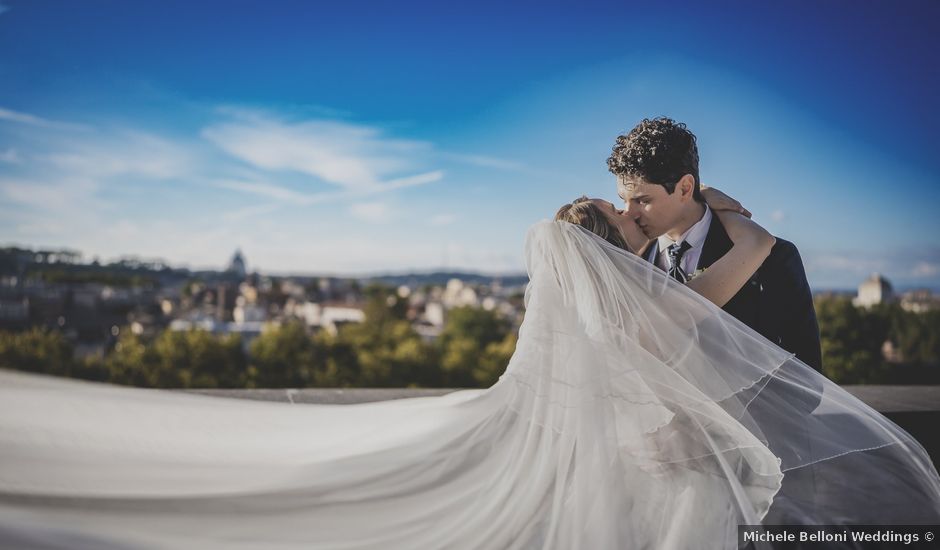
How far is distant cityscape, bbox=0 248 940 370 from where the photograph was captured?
53.5 meters

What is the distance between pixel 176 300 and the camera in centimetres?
10450

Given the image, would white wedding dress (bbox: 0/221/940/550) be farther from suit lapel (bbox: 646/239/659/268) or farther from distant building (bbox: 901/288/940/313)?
distant building (bbox: 901/288/940/313)

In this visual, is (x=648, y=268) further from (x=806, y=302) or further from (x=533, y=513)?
(x=533, y=513)

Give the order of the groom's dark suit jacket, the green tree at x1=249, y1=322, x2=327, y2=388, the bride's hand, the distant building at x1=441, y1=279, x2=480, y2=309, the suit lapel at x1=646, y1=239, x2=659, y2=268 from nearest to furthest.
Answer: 1. the groom's dark suit jacket
2. the bride's hand
3. the suit lapel at x1=646, y1=239, x2=659, y2=268
4. the green tree at x1=249, y1=322, x2=327, y2=388
5. the distant building at x1=441, y1=279, x2=480, y2=309

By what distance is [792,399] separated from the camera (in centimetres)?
215

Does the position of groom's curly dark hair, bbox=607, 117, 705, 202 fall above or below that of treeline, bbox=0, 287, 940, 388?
above

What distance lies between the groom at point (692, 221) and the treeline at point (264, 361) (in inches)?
1044

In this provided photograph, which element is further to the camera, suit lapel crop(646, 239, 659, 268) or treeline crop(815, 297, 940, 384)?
treeline crop(815, 297, 940, 384)

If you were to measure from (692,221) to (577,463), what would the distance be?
1049 millimetres

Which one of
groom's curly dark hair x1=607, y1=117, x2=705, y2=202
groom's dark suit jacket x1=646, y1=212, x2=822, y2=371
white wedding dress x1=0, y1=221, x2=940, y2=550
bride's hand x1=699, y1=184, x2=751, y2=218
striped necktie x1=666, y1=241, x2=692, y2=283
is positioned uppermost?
groom's curly dark hair x1=607, y1=117, x2=705, y2=202

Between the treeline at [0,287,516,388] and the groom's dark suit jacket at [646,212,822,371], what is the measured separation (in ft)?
87.4

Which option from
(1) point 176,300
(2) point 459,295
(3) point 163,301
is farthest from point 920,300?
(1) point 176,300

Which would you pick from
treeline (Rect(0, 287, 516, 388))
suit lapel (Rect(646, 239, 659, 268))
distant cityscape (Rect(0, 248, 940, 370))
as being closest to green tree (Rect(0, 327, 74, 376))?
treeline (Rect(0, 287, 516, 388))

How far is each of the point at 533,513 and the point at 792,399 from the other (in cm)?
93
